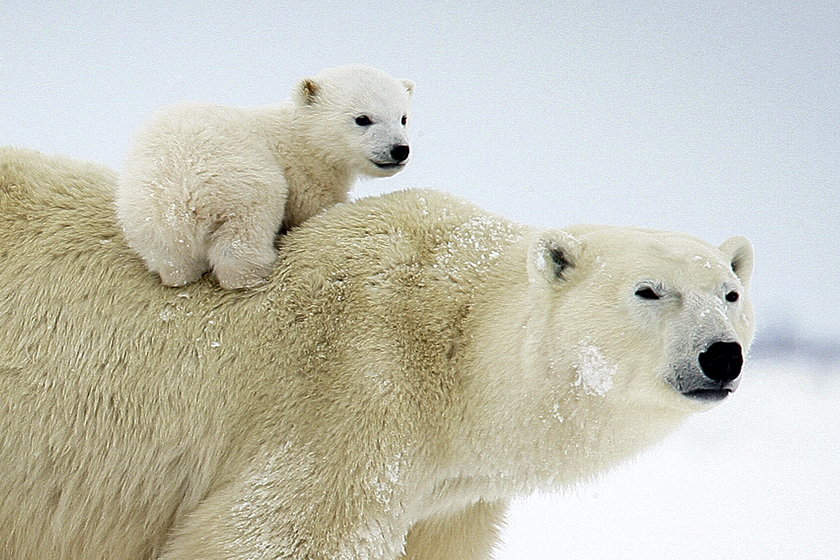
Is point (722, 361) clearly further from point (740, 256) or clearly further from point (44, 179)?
point (44, 179)

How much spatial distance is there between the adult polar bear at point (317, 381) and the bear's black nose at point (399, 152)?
30 cm

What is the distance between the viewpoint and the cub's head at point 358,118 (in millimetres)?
4625

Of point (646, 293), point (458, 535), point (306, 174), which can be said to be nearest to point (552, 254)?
point (646, 293)

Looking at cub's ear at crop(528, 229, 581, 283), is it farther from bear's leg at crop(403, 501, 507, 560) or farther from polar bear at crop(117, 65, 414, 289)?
bear's leg at crop(403, 501, 507, 560)

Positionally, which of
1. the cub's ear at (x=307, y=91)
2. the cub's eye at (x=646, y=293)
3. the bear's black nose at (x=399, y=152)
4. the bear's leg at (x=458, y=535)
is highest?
the cub's ear at (x=307, y=91)

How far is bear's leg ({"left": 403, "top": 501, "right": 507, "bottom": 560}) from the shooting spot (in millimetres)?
4492

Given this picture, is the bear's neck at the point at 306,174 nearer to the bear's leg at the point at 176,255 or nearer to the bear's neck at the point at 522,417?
the bear's leg at the point at 176,255

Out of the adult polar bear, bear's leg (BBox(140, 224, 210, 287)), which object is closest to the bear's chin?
the adult polar bear

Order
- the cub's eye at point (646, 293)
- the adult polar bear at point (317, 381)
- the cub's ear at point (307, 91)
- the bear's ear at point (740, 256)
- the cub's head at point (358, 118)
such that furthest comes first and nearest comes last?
the cub's ear at point (307, 91) < the cub's head at point (358, 118) < the bear's ear at point (740, 256) < the adult polar bear at point (317, 381) < the cub's eye at point (646, 293)

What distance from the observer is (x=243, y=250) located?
4105 mm

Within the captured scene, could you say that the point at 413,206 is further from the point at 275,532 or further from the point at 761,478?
the point at 761,478


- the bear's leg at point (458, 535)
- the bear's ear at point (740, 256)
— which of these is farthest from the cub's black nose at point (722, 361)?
the bear's leg at point (458, 535)

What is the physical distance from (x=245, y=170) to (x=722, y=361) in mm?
1956

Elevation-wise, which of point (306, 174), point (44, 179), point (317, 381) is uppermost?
point (306, 174)
